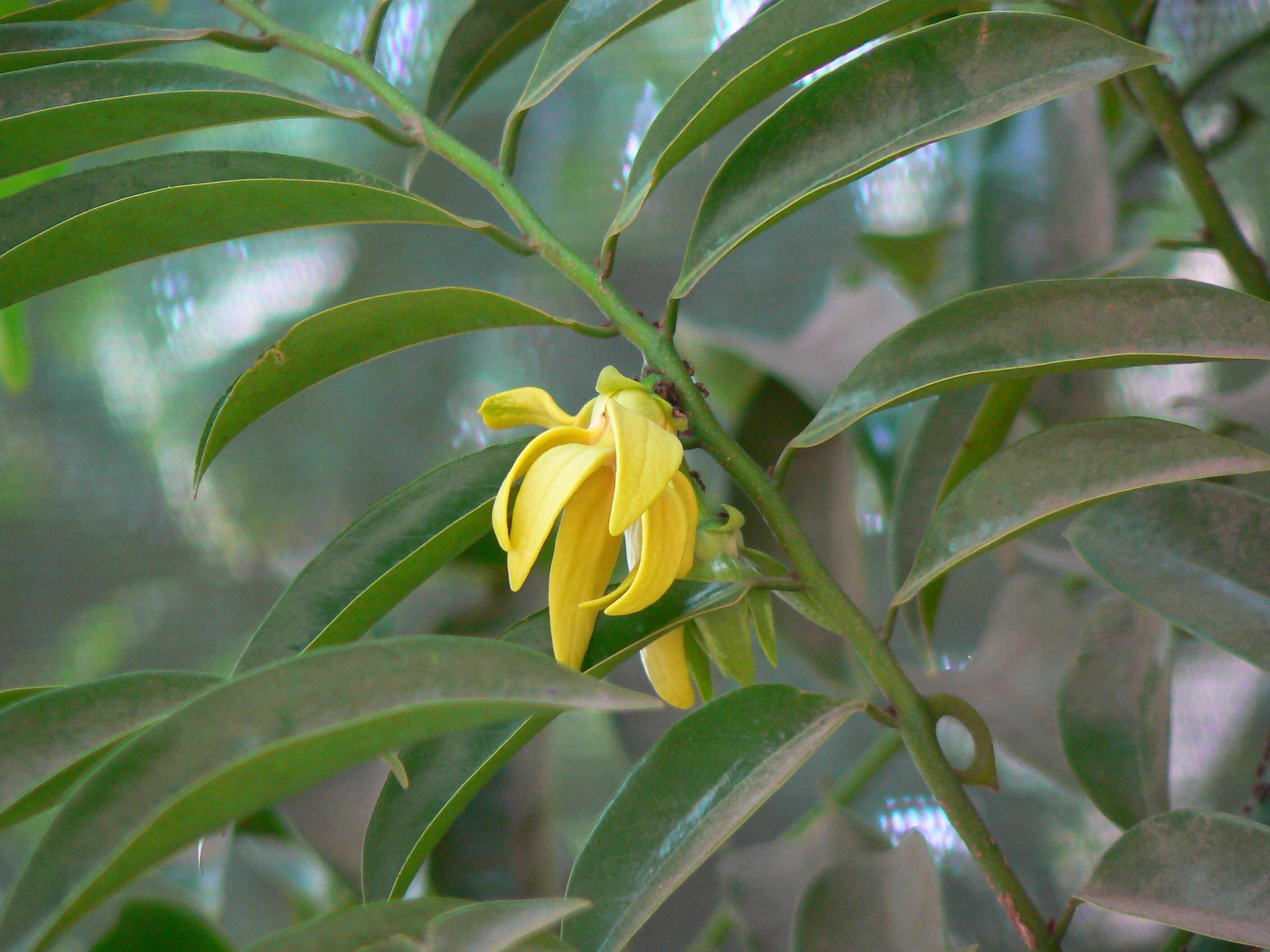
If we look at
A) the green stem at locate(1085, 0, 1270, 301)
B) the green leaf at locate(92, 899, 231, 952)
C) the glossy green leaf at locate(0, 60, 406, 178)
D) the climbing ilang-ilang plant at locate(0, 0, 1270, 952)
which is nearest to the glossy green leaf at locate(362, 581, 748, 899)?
the climbing ilang-ilang plant at locate(0, 0, 1270, 952)

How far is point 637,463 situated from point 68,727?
0.20 m

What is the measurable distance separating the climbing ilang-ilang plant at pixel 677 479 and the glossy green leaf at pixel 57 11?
0.23 feet

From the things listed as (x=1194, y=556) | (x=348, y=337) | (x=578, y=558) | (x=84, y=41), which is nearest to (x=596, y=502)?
(x=578, y=558)

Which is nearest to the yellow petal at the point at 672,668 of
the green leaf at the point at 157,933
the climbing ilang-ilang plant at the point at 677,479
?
the climbing ilang-ilang plant at the point at 677,479

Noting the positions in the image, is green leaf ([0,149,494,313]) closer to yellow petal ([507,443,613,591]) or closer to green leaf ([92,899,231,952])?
yellow petal ([507,443,613,591])

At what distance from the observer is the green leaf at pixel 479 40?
493mm

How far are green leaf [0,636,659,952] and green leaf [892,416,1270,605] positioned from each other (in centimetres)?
15

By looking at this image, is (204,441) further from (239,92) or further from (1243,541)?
(1243,541)

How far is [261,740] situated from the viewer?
0.70ft

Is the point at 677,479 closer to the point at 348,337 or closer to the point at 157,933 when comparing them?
the point at 348,337

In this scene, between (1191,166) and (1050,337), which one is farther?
(1191,166)

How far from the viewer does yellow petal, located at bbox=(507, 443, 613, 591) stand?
279 mm

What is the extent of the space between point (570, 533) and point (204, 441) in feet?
0.51

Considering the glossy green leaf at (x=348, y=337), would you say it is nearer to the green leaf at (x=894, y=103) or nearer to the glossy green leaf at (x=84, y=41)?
the green leaf at (x=894, y=103)
